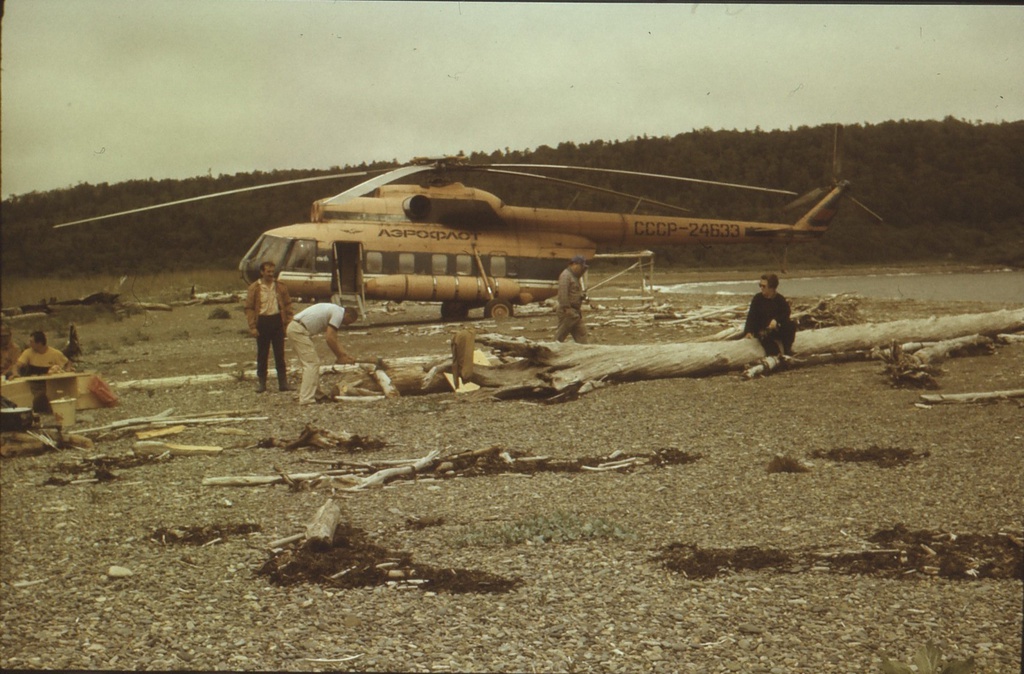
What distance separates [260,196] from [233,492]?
6.54 feet

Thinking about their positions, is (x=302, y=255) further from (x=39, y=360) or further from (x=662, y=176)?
(x=662, y=176)

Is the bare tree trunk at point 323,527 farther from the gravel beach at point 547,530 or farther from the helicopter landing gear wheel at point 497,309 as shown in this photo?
the helicopter landing gear wheel at point 497,309

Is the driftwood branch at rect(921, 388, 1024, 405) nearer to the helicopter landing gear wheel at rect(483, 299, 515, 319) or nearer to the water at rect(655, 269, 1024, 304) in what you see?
the water at rect(655, 269, 1024, 304)

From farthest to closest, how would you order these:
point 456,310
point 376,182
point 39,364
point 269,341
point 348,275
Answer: point 456,310 < point 348,275 < point 269,341 < point 376,182 < point 39,364

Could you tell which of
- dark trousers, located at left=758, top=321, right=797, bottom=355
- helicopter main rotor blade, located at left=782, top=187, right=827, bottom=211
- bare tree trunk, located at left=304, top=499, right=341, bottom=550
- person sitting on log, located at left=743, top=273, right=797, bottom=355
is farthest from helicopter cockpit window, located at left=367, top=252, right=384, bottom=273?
helicopter main rotor blade, located at left=782, top=187, right=827, bottom=211

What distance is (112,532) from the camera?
550cm

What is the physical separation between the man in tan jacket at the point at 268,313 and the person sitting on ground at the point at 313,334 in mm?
182

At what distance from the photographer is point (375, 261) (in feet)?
24.5

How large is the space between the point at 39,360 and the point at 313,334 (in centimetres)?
224

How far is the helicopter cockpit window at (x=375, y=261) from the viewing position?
7.45 m

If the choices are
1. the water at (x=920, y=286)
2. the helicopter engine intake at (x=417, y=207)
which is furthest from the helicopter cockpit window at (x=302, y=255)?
the water at (x=920, y=286)

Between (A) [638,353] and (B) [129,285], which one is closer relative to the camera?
(B) [129,285]

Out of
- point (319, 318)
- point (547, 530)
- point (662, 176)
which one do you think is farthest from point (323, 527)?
point (662, 176)

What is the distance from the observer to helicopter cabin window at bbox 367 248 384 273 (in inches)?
293
